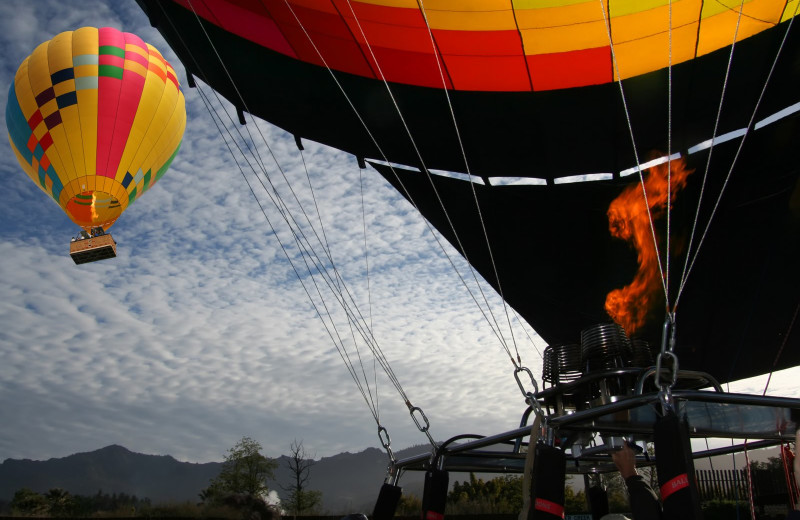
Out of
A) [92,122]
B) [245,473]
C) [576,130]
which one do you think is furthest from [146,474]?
[576,130]

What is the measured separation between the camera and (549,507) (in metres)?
1.77

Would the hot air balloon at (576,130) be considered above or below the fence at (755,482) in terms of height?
above

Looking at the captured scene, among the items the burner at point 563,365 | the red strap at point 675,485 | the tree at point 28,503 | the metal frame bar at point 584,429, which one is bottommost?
the tree at point 28,503

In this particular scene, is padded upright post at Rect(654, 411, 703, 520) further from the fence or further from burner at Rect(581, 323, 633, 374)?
the fence

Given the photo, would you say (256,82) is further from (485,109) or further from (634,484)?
(634,484)

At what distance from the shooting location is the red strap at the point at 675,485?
1557mm

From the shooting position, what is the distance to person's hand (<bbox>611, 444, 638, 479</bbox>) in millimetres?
2250

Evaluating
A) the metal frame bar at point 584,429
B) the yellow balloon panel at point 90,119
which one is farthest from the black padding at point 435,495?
the yellow balloon panel at point 90,119

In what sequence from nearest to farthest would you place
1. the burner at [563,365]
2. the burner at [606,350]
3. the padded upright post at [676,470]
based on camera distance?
the padded upright post at [676,470] < the burner at [606,350] < the burner at [563,365]

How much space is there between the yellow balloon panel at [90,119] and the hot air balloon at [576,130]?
14.6 ft

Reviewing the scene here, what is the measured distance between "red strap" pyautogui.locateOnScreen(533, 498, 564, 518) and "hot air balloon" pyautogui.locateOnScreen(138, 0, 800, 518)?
1654mm

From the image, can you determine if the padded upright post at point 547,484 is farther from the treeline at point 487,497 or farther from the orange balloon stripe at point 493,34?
the treeline at point 487,497

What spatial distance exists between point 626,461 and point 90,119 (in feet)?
35.9

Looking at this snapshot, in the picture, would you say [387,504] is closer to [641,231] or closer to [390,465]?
[390,465]
